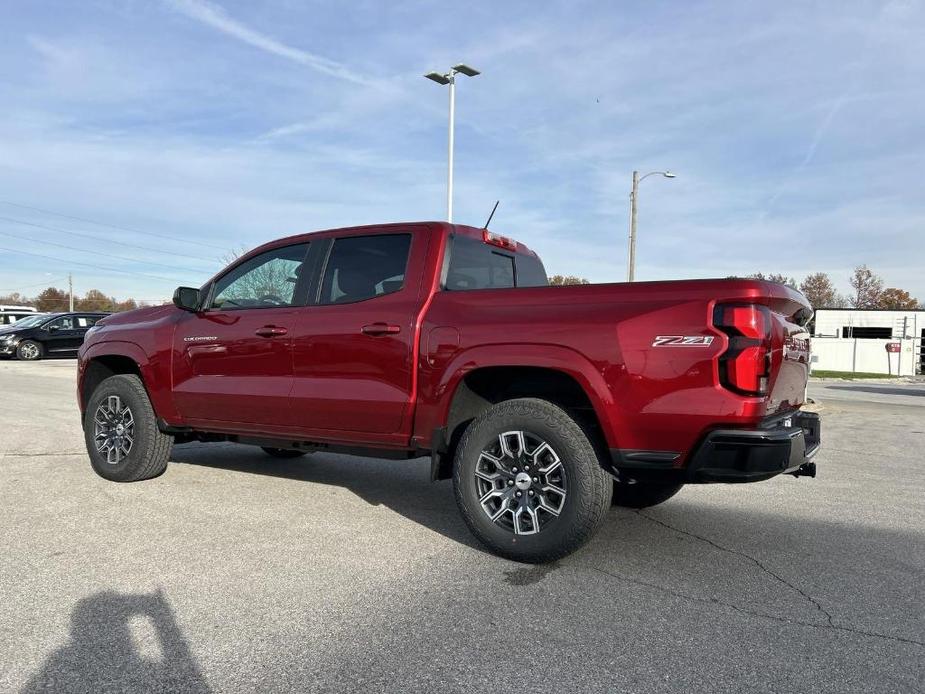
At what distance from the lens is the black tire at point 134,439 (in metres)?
5.61

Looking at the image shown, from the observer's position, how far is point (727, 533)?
14.9 ft

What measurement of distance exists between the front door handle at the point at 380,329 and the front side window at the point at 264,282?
2.65ft

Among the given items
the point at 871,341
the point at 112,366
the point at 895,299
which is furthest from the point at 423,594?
the point at 895,299

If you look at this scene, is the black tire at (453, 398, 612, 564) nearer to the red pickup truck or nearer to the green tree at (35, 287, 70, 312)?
the red pickup truck

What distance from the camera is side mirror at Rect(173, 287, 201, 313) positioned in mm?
5363

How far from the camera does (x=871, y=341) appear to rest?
53.3 metres

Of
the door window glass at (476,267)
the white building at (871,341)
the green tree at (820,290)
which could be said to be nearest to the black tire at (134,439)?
the door window glass at (476,267)

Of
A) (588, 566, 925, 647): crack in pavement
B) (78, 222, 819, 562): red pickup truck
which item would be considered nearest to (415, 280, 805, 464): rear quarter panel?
(78, 222, 819, 562): red pickup truck

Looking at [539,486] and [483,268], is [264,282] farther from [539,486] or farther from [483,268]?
[539,486]

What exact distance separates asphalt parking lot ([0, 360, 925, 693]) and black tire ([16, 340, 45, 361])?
68.0 feet

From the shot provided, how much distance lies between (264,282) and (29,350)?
73.6ft

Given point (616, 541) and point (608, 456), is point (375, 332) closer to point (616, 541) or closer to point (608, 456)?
point (608, 456)

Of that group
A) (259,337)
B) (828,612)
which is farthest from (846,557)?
(259,337)

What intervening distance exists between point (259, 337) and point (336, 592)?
219cm
